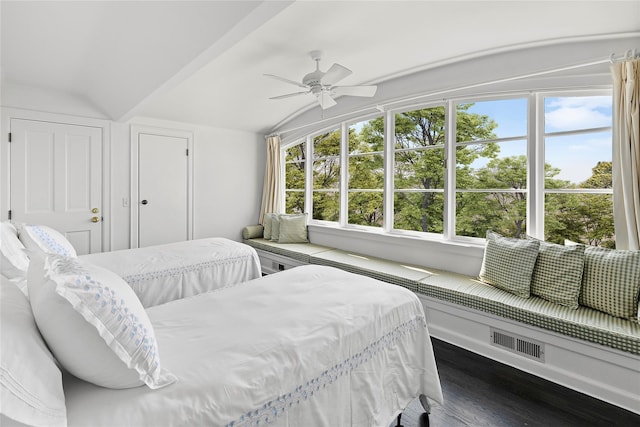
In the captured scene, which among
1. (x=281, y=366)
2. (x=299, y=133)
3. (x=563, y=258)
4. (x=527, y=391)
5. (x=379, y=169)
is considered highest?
(x=299, y=133)

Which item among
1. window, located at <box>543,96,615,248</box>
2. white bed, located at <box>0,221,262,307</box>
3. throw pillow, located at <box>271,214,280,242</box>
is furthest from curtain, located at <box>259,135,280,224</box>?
window, located at <box>543,96,615,248</box>

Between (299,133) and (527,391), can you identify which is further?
(299,133)

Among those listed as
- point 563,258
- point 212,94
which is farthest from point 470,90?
point 212,94

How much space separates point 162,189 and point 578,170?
4603mm

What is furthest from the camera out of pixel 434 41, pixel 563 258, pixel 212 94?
pixel 212 94

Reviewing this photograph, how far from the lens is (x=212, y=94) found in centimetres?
394

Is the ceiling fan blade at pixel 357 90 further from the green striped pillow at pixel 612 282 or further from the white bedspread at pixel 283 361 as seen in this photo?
the green striped pillow at pixel 612 282

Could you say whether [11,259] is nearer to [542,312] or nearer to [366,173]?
[542,312]

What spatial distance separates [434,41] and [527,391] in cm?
283

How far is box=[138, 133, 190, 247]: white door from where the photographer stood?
4160 mm

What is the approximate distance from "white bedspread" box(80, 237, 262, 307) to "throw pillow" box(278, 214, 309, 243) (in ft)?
4.58

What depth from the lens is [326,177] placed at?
15.9 feet

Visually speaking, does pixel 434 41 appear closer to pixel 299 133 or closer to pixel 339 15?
pixel 339 15

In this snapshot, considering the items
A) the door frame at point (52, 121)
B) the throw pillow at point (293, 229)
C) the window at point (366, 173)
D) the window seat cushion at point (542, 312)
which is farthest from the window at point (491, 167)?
the door frame at point (52, 121)
